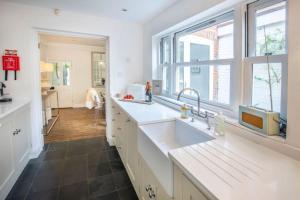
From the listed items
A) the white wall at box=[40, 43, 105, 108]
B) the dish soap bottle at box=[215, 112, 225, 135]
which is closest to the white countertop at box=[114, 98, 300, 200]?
the dish soap bottle at box=[215, 112, 225, 135]

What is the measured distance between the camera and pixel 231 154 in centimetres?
105

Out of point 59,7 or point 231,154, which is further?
point 59,7

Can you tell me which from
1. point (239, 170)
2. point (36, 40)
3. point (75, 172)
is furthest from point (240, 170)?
point (36, 40)

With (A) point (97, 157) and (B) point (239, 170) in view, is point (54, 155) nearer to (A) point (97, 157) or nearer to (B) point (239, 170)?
(A) point (97, 157)

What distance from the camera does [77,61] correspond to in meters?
6.91

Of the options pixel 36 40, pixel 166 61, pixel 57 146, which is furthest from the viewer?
pixel 57 146

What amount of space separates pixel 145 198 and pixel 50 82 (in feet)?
20.9

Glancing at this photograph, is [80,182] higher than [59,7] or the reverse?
the reverse

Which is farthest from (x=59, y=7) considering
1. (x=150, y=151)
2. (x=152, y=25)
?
(x=150, y=151)

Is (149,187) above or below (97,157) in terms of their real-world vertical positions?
above

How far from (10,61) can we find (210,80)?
2.67 m

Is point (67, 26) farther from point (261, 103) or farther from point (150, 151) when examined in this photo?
point (261, 103)

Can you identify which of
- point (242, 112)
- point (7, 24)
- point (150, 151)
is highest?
point (7, 24)

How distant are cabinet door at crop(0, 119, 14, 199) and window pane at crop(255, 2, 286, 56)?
247 centimetres
